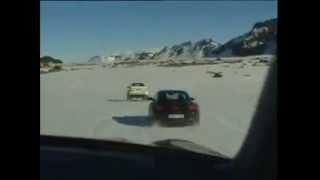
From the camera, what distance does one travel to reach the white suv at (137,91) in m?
22.1

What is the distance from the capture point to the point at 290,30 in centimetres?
138

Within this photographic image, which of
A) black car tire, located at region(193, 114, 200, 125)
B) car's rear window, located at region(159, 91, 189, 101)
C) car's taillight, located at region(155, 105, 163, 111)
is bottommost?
black car tire, located at region(193, 114, 200, 125)

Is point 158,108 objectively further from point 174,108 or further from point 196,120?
point 196,120

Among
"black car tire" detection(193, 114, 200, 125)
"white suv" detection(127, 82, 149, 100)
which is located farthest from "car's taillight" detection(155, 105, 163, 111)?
"white suv" detection(127, 82, 149, 100)

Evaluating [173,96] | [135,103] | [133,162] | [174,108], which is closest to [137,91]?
[135,103]

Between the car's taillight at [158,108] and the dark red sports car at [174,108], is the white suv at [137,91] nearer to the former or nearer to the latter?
the dark red sports car at [174,108]

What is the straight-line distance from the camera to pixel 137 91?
2347 centimetres

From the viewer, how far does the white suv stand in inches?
870

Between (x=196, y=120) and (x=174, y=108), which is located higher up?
(x=174, y=108)

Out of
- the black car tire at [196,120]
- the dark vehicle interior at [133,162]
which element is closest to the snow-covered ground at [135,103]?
the black car tire at [196,120]

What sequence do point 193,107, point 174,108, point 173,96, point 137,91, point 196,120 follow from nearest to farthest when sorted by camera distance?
point 174,108 → point 173,96 → point 193,107 → point 196,120 → point 137,91

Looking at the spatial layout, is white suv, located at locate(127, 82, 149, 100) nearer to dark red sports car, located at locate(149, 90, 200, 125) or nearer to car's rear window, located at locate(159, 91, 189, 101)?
dark red sports car, located at locate(149, 90, 200, 125)

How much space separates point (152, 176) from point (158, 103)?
8979 mm
